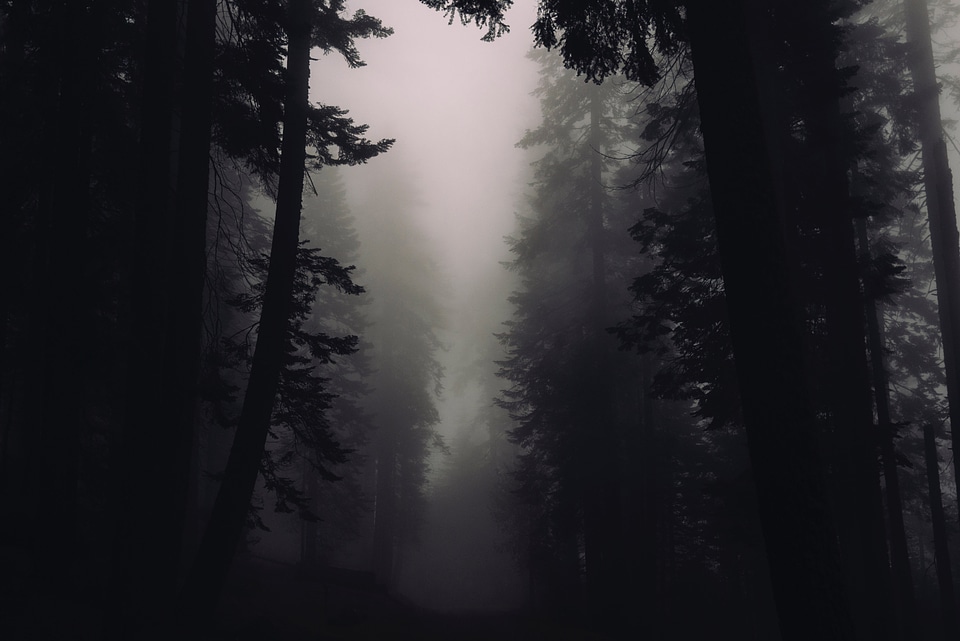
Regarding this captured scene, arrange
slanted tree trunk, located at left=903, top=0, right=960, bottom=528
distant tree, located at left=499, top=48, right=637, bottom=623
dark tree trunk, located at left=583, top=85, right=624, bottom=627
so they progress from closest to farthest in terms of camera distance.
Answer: slanted tree trunk, located at left=903, top=0, right=960, bottom=528 → dark tree trunk, located at left=583, top=85, right=624, bottom=627 → distant tree, located at left=499, top=48, right=637, bottom=623

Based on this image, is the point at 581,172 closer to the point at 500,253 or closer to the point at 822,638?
the point at 822,638

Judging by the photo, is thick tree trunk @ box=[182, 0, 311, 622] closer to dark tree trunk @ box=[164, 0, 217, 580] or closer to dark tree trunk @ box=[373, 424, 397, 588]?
dark tree trunk @ box=[164, 0, 217, 580]

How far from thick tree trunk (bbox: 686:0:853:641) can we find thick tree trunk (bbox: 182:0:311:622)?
6.64 m

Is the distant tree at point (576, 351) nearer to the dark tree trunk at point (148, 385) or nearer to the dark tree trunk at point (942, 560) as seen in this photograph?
the dark tree trunk at point (942, 560)

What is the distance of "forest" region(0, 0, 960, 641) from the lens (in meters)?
5.37

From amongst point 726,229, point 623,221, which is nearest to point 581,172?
point 623,221

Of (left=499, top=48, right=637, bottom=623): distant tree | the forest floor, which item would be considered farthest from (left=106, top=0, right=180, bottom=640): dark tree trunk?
(left=499, top=48, right=637, bottom=623): distant tree

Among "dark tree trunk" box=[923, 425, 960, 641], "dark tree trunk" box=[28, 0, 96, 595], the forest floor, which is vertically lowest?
the forest floor

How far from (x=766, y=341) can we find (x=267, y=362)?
7.18 m

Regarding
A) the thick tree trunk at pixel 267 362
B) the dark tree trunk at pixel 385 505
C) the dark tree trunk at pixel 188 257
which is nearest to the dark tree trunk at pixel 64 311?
the dark tree trunk at pixel 188 257

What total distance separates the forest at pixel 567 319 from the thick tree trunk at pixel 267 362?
0.16 feet

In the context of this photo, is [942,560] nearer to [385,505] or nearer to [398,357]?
[385,505]

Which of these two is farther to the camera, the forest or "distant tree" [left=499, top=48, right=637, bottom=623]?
"distant tree" [left=499, top=48, right=637, bottom=623]

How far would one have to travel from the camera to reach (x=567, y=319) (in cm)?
2192
